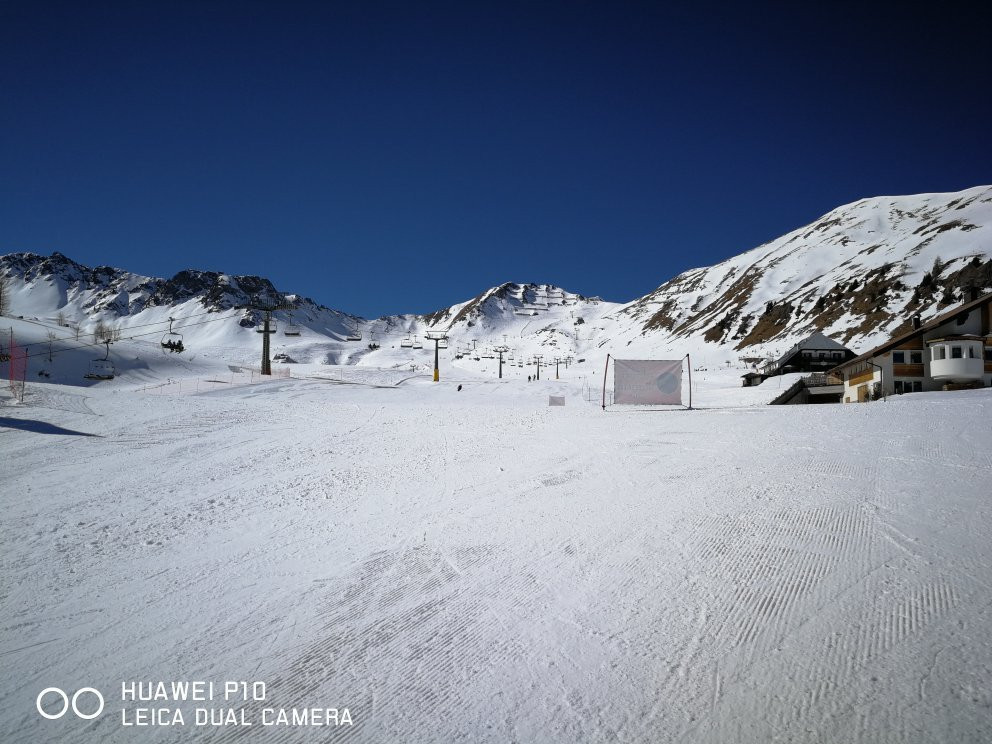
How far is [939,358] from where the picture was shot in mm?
36500

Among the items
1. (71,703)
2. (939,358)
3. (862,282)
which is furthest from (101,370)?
(862,282)

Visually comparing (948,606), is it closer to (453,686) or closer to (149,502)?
(453,686)

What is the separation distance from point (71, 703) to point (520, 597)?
325 cm

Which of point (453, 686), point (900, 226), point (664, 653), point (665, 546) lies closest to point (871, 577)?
point (665, 546)

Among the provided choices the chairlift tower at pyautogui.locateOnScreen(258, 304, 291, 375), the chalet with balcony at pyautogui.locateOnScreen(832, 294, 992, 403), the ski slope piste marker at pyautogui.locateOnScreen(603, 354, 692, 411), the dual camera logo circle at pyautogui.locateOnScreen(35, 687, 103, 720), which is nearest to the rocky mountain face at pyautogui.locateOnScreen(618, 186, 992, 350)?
the chalet with balcony at pyautogui.locateOnScreen(832, 294, 992, 403)

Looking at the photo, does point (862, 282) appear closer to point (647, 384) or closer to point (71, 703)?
point (647, 384)

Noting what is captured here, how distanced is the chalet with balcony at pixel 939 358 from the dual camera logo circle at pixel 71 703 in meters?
43.1

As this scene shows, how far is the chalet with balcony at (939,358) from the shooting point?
1393 inches

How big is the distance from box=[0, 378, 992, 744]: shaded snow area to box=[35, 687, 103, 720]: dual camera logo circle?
0.14ft

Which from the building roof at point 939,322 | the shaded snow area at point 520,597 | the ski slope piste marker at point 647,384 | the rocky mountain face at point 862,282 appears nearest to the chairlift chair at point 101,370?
the shaded snow area at point 520,597

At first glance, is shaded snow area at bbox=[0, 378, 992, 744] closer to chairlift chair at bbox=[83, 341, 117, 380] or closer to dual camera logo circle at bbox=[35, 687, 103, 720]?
dual camera logo circle at bbox=[35, 687, 103, 720]

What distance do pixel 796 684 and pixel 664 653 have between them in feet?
2.65

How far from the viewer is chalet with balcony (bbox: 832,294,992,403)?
35.4 m

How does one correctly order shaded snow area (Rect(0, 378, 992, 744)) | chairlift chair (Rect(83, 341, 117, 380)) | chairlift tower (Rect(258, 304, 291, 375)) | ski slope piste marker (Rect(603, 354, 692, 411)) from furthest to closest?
chairlift tower (Rect(258, 304, 291, 375)) < chairlift chair (Rect(83, 341, 117, 380)) < ski slope piste marker (Rect(603, 354, 692, 411)) < shaded snow area (Rect(0, 378, 992, 744))
